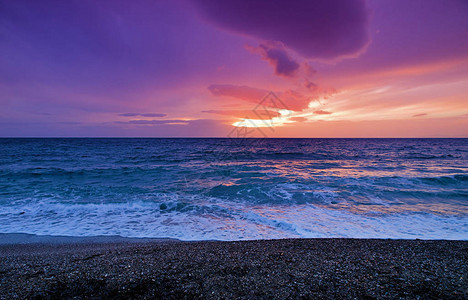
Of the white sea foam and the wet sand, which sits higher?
the wet sand

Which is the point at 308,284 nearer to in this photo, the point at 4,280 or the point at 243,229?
the point at 243,229

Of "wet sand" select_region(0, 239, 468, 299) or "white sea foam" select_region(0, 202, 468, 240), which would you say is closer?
"wet sand" select_region(0, 239, 468, 299)

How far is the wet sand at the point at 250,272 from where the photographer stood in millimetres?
2963

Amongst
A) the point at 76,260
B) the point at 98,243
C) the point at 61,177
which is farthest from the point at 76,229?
the point at 61,177

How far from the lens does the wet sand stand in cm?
296

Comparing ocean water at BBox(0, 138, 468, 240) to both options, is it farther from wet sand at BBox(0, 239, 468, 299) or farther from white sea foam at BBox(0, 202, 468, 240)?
wet sand at BBox(0, 239, 468, 299)

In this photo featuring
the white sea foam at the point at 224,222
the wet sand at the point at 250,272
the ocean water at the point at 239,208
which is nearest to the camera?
the wet sand at the point at 250,272

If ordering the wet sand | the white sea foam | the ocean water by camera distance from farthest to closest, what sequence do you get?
the ocean water, the white sea foam, the wet sand

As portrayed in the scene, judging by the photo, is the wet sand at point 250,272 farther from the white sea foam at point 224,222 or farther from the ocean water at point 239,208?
the ocean water at point 239,208

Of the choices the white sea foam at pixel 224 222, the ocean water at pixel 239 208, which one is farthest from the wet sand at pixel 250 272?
the ocean water at pixel 239 208

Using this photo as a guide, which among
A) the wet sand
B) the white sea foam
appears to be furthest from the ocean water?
the wet sand

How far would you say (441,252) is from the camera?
4.38 m

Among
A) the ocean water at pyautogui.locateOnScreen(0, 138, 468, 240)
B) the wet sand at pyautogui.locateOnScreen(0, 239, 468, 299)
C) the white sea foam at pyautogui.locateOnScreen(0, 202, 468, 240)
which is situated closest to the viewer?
the wet sand at pyautogui.locateOnScreen(0, 239, 468, 299)

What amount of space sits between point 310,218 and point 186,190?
721 cm
